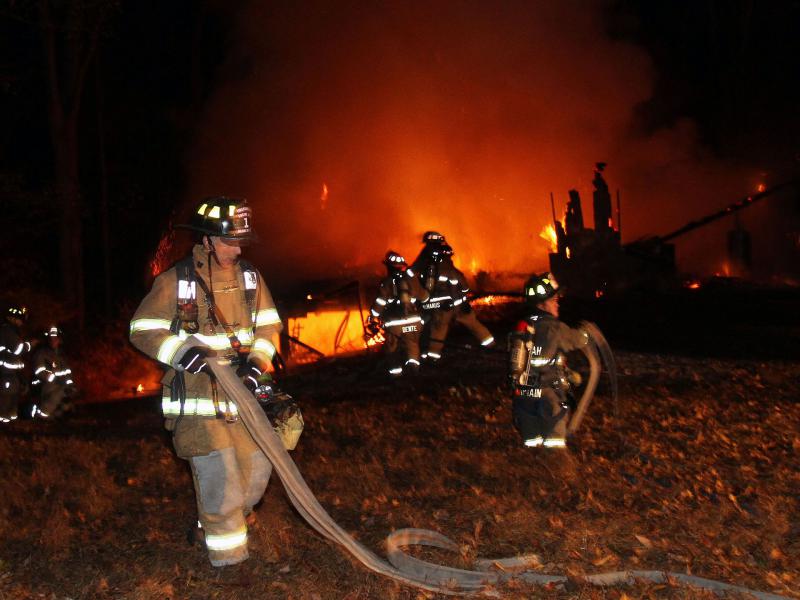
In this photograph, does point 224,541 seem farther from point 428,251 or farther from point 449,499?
point 428,251

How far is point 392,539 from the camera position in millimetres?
5051

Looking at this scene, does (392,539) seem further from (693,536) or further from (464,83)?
(464,83)

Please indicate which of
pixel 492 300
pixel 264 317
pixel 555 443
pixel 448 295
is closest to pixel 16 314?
pixel 448 295

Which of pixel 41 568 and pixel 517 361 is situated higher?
pixel 517 361

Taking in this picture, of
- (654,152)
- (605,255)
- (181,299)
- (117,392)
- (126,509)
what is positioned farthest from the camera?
(654,152)

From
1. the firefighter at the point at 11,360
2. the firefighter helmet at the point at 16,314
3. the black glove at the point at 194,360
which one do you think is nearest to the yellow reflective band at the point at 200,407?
the black glove at the point at 194,360

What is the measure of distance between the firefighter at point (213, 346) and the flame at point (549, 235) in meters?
20.2

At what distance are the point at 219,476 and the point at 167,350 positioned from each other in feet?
2.37

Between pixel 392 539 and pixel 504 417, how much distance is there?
3583mm

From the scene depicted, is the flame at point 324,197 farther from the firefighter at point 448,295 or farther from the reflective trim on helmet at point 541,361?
the reflective trim on helmet at point 541,361

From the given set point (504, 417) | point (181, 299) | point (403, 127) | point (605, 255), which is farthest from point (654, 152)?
point (181, 299)

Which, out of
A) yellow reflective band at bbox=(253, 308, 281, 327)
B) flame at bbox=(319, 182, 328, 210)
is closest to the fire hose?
yellow reflective band at bbox=(253, 308, 281, 327)

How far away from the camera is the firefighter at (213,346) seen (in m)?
4.54

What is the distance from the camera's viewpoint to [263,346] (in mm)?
4777
